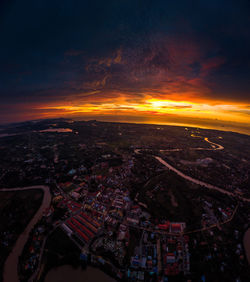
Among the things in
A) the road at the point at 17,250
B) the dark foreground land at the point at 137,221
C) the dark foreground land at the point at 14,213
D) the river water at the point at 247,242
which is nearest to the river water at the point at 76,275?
Answer: the dark foreground land at the point at 137,221

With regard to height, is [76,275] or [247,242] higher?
[247,242]

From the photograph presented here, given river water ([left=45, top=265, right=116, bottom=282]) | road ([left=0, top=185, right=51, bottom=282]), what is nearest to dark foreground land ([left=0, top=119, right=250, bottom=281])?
river water ([left=45, top=265, right=116, bottom=282])

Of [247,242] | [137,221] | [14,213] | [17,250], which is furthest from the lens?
[14,213]

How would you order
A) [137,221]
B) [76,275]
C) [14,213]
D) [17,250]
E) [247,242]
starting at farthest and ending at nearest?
[14,213] → [137,221] → [247,242] → [17,250] → [76,275]

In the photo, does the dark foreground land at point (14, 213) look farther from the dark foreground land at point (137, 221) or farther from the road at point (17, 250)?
the road at point (17, 250)

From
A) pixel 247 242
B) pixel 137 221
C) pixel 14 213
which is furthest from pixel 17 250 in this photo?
pixel 247 242

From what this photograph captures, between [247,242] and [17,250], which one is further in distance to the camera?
[247,242]

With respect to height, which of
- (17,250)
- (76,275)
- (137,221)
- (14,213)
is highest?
(137,221)

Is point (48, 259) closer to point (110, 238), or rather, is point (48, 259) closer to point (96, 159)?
point (110, 238)

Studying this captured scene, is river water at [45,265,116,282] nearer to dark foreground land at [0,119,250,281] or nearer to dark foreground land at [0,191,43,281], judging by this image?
dark foreground land at [0,119,250,281]

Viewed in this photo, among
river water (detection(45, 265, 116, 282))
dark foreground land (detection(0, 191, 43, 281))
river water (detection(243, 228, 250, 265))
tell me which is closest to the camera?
river water (detection(45, 265, 116, 282))

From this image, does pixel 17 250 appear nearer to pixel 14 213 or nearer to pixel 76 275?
pixel 14 213
